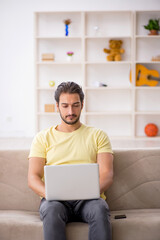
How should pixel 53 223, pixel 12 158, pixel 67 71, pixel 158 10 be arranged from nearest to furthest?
pixel 53 223, pixel 12 158, pixel 158 10, pixel 67 71

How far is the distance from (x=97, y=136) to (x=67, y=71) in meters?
4.28

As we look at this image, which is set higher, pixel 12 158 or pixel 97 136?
pixel 97 136

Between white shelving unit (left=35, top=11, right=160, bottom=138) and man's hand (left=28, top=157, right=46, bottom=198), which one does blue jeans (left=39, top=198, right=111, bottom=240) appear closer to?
man's hand (left=28, top=157, right=46, bottom=198)

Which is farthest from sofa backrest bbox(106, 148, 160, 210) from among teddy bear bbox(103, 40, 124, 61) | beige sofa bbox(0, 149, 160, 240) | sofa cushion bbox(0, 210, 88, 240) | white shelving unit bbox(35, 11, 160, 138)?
teddy bear bbox(103, 40, 124, 61)

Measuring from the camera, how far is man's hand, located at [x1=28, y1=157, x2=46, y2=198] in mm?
1895

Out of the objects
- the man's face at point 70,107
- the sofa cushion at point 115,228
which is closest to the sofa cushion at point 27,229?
the sofa cushion at point 115,228

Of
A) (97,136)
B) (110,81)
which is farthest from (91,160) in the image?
(110,81)

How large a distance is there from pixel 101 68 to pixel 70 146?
4.32 meters

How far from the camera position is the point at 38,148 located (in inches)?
80.9

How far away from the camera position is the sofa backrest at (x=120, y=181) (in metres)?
2.11

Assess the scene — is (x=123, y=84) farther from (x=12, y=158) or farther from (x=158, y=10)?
(x=12, y=158)

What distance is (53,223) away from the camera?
1.68m

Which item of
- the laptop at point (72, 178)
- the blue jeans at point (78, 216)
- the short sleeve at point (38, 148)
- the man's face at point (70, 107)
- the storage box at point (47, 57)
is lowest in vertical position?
the blue jeans at point (78, 216)

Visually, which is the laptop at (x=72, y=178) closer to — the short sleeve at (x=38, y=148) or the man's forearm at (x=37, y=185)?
the man's forearm at (x=37, y=185)
